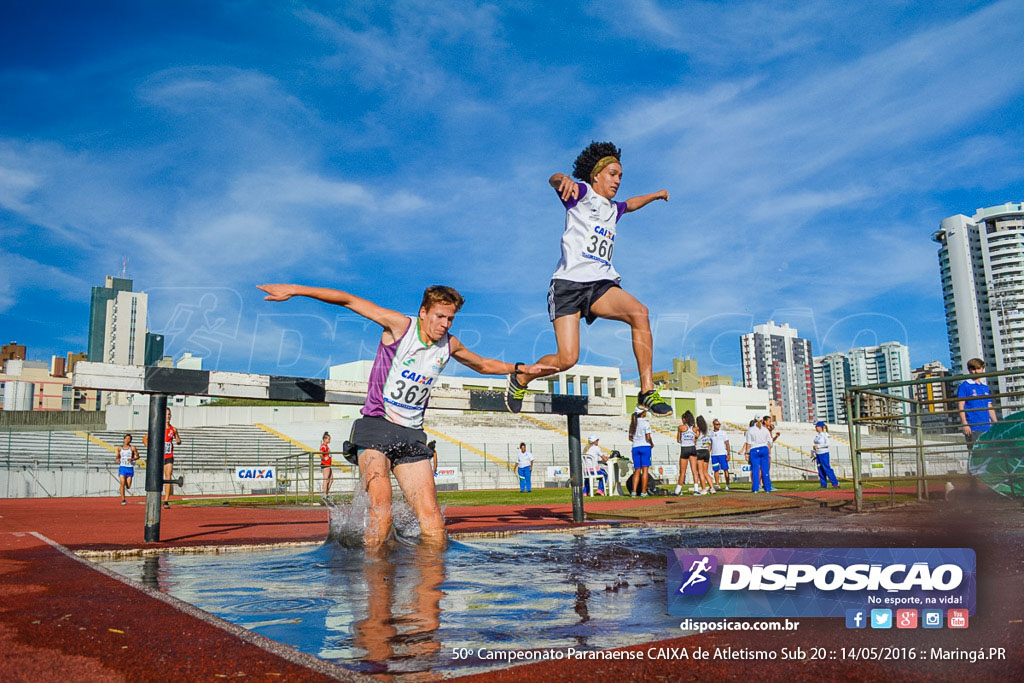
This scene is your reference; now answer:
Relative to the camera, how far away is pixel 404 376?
5363 mm

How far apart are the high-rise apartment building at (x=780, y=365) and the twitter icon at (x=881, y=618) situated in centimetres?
15802

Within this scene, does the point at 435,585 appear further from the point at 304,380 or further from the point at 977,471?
the point at 977,471

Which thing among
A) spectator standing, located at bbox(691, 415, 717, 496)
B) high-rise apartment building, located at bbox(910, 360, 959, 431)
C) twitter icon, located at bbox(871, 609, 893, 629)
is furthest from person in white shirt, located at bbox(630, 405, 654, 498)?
twitter icon, located at bbox(871, 609, 893, 629)

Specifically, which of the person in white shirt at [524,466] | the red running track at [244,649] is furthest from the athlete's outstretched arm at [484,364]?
the person in white shirt at [524,466]

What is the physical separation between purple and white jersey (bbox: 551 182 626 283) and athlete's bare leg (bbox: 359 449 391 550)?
199cm

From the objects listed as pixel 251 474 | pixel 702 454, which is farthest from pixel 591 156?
pixel 251 474

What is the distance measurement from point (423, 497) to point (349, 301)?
156 centimetres

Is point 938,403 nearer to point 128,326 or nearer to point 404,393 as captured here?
point 404,393

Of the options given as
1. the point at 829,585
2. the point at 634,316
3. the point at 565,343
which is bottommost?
the point at 829,585

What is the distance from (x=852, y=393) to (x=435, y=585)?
662 cm

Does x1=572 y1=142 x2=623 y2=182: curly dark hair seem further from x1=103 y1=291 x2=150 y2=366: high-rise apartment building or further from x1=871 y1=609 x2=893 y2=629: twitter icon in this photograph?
x1=103 y1=291 x2=150 y2=366: high-rise apartment building

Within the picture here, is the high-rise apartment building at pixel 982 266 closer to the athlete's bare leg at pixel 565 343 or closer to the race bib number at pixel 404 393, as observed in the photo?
the athlete's bare leg at pixel 565 343

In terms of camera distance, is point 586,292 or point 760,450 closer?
point 586,292

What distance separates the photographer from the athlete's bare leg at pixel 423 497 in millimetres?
5195
